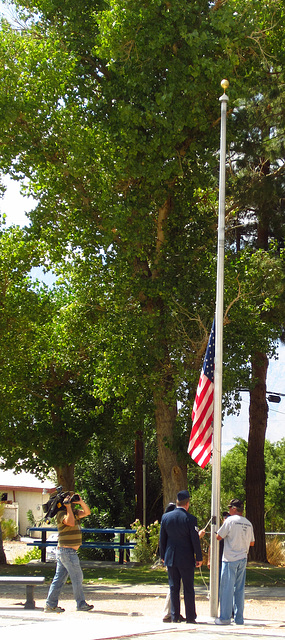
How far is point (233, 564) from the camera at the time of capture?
1039 cm

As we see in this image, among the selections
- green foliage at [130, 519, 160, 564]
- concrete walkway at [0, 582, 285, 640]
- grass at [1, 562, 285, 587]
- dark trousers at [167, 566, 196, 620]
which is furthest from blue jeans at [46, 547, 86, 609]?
green foliage at [130, 519, 160, 564]

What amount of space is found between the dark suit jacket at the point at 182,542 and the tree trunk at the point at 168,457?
960cm

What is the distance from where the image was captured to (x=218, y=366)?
471 inches

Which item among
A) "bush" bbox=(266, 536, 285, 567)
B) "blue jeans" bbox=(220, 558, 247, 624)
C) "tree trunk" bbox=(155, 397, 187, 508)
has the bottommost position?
"bush" bbox=(266, 536, 285, 567)

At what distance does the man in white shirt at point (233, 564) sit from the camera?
33.9ft

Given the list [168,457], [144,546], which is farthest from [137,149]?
[144,546]

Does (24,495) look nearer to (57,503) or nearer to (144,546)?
(144,546)

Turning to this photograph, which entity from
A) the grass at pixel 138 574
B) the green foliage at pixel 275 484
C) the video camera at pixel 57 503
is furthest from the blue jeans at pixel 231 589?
the green foliage at pixel 275 484

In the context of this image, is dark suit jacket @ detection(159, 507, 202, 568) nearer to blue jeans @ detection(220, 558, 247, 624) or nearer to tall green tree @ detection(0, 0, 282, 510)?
blue jeans @ detection(220, 558, 247, 624)

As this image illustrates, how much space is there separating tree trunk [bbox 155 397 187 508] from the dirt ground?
3.70 metres

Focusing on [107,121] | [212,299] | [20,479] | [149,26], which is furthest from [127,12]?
[20,479]

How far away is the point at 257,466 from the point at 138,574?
Answer: 227 inches

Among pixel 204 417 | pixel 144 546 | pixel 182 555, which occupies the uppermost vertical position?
pixel 204 417

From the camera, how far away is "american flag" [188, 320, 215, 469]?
12.3 m
